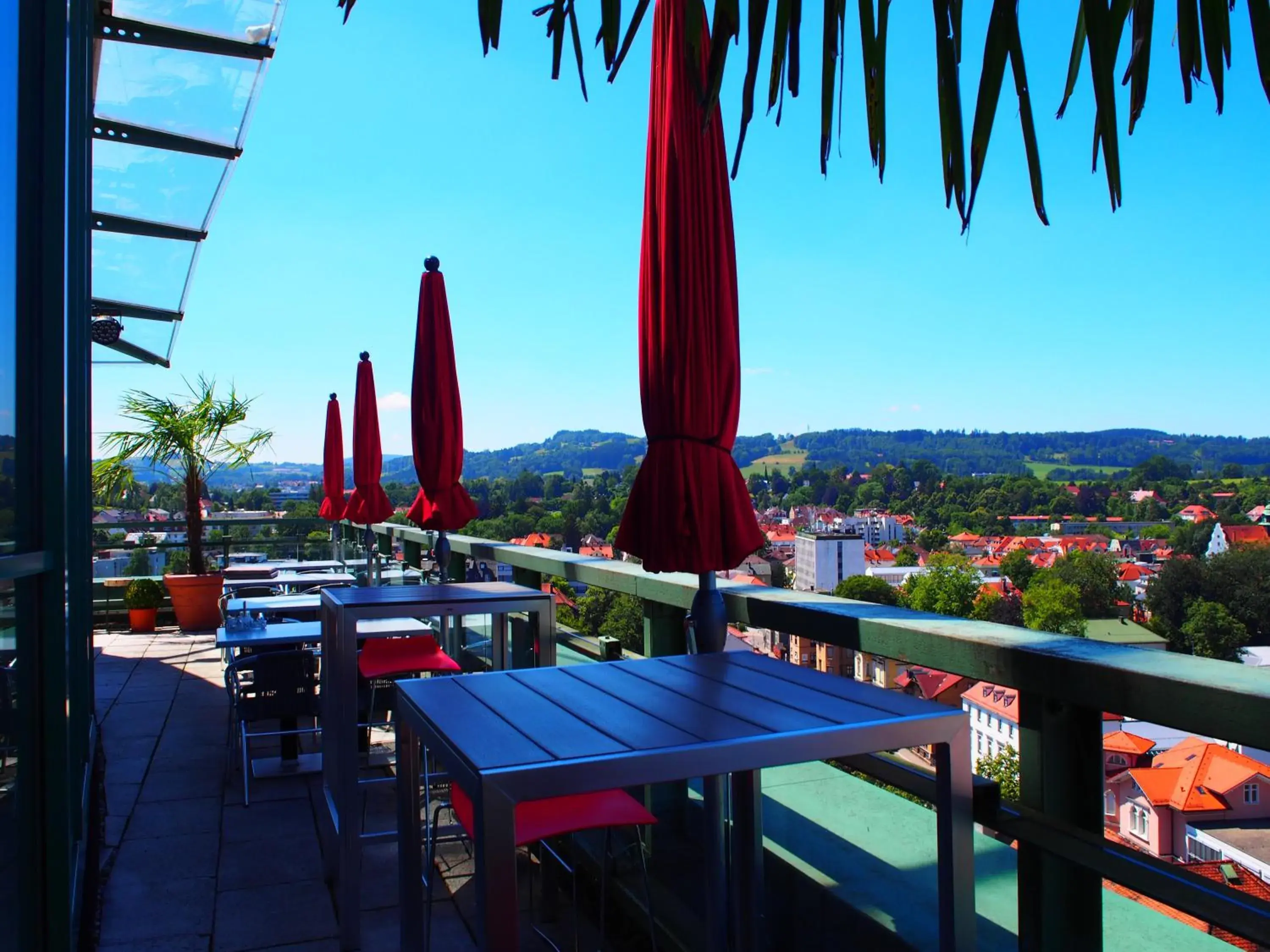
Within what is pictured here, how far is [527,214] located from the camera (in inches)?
1021

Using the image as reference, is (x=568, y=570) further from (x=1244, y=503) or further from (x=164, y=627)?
(x=164, y=627)

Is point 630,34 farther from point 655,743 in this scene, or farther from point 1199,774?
point 1199,774

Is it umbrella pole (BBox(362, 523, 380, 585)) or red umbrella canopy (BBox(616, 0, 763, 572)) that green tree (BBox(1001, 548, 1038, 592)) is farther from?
umbrella pole (BBox(362, 523, 380, 585))

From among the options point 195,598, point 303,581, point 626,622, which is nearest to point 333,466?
point 195,598

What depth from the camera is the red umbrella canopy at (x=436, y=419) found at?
4930 mm

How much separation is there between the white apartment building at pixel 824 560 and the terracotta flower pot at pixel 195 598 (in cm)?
807

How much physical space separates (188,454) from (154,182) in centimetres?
492

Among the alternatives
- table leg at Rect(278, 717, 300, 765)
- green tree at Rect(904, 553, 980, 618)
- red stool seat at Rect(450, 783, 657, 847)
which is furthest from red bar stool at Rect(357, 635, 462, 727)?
green tree at Rect(904, 553, 980, 618)

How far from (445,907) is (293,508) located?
9.06m

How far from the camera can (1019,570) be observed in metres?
2.41

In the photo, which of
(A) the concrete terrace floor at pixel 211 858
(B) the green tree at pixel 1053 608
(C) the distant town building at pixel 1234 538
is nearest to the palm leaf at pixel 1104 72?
(B) the green tree at pixel 1053 608

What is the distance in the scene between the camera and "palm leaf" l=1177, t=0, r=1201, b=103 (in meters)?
0.73

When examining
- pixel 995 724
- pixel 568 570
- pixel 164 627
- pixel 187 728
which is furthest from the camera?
pixel 164 627

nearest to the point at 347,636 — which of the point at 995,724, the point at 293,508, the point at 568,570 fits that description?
the point at 568,570
